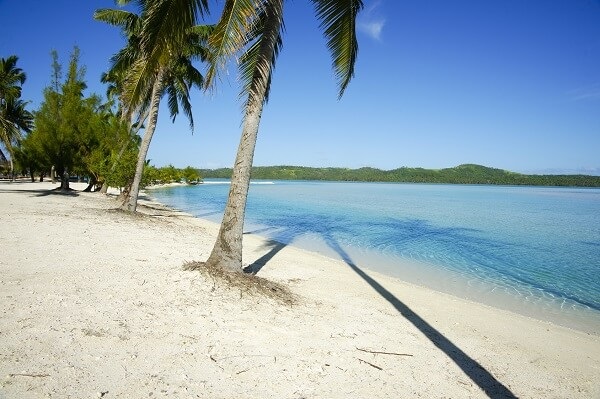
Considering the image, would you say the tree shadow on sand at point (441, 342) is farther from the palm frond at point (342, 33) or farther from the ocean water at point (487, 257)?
the palm frond at point (342, 33)

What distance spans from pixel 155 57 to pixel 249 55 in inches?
84.5

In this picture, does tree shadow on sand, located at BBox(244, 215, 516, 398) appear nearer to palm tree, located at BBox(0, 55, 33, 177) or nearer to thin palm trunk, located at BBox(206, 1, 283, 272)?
thin palm trunk, located at BBox(206, 1, 283, 272)

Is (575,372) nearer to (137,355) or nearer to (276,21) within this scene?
(137,355)

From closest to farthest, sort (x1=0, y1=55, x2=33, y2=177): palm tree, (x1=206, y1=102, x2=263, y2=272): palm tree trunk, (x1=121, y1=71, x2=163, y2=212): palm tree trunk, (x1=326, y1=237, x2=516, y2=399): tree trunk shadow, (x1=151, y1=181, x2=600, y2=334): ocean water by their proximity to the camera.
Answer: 1. (x1=326, y1=237, x2=516, y2=399): tree trunk shadow
2. (x1=206, y1=102, x2=263, y2=272): palm tree trunk
3. (x1=151, y1=181, x2=600, y2=334): ocean water
4. (x1=121, y1=71, x2=163, y2=212): palm tree trunk
5. (x1=0, y1=55, x2=33, y2=177): palm tree

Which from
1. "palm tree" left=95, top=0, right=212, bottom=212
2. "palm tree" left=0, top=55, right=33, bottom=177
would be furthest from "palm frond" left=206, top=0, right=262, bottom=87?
"palm tree" left=0, top=55, right=33, bottom=177

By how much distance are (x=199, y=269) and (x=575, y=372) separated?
568cm

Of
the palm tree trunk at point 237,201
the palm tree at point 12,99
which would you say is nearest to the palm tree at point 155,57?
the palm tree trunk at point 237,201

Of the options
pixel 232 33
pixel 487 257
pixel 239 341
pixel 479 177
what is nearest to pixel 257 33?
pixel 232 33

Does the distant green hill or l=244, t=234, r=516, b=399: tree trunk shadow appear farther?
the distant green hill

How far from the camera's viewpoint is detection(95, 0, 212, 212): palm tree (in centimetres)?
488

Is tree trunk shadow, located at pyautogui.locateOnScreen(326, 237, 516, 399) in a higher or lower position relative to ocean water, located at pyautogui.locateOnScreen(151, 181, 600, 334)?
higher

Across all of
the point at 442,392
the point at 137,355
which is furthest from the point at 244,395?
the point at 442,392

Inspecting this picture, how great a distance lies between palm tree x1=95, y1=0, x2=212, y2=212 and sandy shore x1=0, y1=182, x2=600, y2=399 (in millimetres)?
3515

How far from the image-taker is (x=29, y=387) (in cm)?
257
